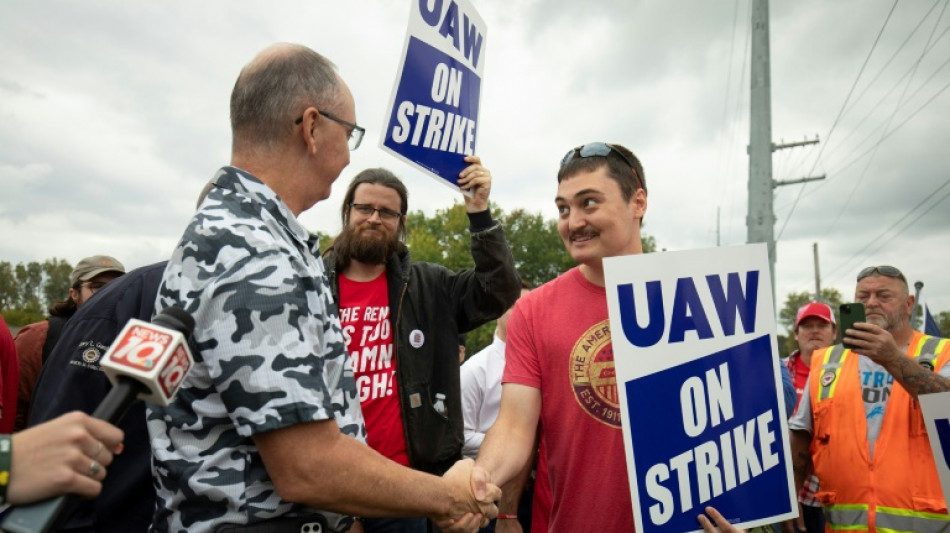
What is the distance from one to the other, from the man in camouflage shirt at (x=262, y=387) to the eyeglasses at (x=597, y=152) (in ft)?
4.04

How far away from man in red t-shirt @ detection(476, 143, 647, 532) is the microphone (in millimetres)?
1385

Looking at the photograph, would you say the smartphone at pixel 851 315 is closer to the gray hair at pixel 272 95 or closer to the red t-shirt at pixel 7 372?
the gray hair at pixel 272 95

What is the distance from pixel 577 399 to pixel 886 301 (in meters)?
2.97

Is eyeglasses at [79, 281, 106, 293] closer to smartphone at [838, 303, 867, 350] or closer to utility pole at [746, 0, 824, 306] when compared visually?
smartphone at [838, 303, 867, 350]

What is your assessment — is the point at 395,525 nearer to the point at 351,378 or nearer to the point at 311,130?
the point at 351,378

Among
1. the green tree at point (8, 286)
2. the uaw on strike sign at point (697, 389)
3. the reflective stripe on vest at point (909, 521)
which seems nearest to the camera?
the uaw on strike sign at point (697, 389)

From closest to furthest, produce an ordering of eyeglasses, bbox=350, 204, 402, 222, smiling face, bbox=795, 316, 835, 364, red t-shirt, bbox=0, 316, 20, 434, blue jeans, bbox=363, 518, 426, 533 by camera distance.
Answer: red t-shirt, bbox=0, 316, 20, 434, blue jeans, bbox=363, 518, 426, 533, eyeglasses, bbox=350, 204, 402, 222, smiling face, bbox=795, 316, 835, 364

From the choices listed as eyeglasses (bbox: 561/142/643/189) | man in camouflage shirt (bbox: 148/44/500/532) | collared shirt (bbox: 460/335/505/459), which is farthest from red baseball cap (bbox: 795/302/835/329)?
man in camouflage shirt (bbox: 148/44/500/532)

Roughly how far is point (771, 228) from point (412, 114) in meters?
13.8

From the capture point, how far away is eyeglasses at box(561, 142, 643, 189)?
2.80m

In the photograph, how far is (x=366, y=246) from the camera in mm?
3773

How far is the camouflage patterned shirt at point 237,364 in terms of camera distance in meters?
1.64

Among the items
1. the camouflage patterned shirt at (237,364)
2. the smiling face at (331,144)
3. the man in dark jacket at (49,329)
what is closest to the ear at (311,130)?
the smiling face at (331,144)

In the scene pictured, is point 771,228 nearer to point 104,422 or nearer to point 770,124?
point 770,124
